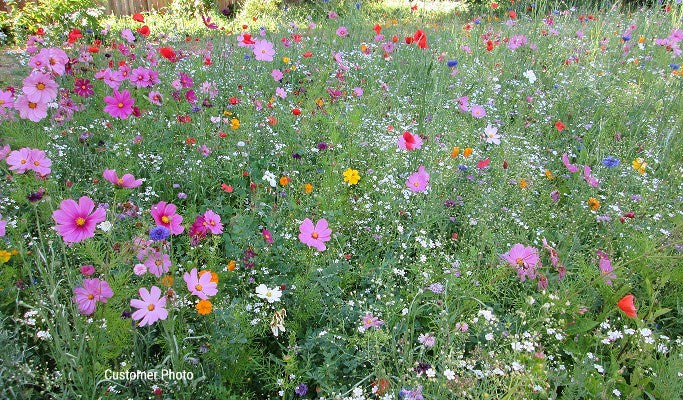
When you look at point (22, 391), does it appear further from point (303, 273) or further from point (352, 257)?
point (352, 257)

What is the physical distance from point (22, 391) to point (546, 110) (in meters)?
3.55

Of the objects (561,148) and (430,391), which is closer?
(430,391)

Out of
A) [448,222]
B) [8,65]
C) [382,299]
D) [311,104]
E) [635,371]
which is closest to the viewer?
[635,371]

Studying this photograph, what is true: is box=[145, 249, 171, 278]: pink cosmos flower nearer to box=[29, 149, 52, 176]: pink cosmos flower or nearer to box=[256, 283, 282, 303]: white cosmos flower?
box=[256, 283, 282, 303]: white cosmos flower

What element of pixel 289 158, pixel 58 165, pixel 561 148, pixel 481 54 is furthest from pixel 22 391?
pixel 481 54

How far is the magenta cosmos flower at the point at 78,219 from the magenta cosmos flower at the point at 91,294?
138mm

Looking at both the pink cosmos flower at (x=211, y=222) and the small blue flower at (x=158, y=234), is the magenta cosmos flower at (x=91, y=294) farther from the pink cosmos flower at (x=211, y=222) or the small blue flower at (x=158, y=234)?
the pink cosmos flower at (x=211, y=222)

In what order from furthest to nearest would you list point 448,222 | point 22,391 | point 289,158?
1. point 289,158
2. point 448,222
3. point 22,391

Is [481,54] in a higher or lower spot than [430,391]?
higher

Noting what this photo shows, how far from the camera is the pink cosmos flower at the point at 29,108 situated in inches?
74.2

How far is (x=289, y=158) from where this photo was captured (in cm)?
271

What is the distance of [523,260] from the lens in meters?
1.66

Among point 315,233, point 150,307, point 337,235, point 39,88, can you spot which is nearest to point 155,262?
point 150,307

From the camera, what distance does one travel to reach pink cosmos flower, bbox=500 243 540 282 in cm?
165
